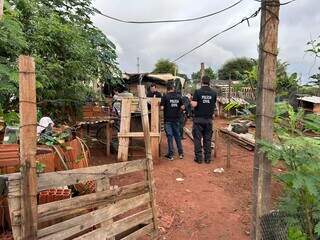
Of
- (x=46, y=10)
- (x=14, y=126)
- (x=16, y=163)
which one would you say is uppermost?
(x=46, y=10)

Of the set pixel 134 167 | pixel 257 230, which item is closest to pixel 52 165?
pixel 134 167

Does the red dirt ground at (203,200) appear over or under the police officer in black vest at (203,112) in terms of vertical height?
under

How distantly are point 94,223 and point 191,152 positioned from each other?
7135 millimetres

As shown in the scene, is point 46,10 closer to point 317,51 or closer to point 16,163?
point 16,163

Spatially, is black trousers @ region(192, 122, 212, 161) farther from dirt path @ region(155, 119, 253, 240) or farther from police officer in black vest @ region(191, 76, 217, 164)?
dirt path @ region(155, 119, 253, 240)

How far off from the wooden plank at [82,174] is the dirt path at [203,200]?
1336mm

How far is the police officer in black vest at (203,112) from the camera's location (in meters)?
9.76

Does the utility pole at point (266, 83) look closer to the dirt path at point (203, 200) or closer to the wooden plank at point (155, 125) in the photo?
the dirt path at point (203, 200)

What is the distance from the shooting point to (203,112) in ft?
32.1

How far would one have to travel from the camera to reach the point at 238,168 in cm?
978

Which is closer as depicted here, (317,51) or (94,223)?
(94,223)

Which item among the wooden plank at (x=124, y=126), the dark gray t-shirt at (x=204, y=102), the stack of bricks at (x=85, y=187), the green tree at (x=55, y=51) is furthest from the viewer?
the dark gray t-shirt at (x=204, y=102)

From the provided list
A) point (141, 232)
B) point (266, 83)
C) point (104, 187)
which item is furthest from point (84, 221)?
point (266, 83)

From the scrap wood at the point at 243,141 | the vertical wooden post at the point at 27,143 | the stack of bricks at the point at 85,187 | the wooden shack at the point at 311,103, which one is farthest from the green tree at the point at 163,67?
the vertical wooden post at the point at 27,143
